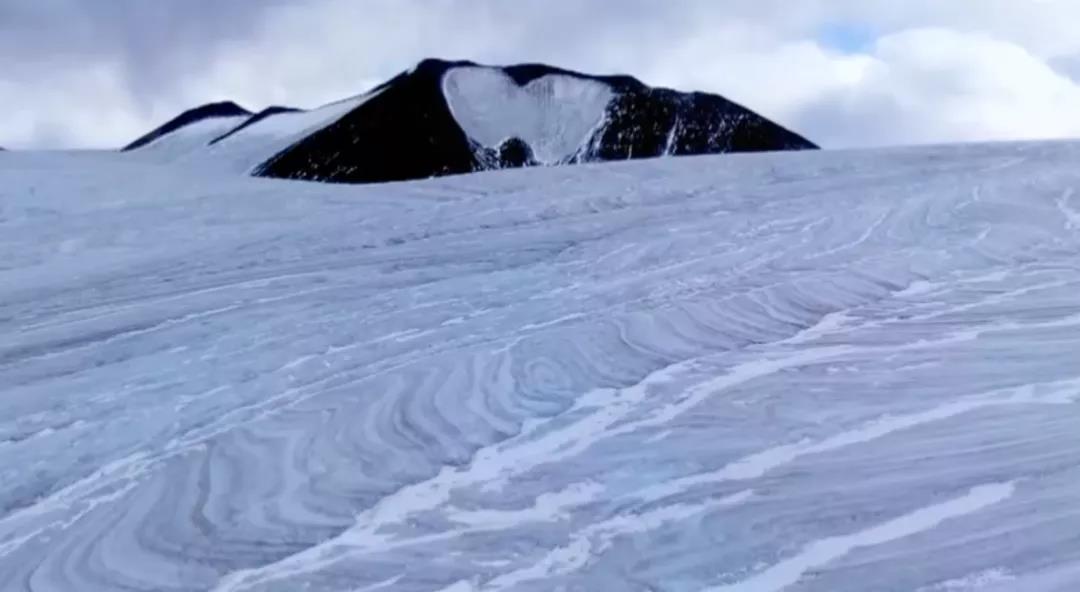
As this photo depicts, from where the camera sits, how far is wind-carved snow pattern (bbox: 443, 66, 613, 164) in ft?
185

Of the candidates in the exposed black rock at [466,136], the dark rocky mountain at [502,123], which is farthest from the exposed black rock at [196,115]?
the exposed black rock at [466,136]

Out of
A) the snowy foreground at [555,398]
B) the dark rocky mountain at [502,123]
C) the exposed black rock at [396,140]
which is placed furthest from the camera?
the dark rocky mountain at [502,123]

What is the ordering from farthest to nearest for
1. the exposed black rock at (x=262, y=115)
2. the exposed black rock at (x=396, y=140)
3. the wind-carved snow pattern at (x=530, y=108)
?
the wind-carved snow pattern at (x=530, y=108) → the exposed black rock at (x=396, y=140) → the exposed black rock at (x=262, y=115)

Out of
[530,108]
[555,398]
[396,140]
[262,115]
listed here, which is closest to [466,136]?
[396,140]

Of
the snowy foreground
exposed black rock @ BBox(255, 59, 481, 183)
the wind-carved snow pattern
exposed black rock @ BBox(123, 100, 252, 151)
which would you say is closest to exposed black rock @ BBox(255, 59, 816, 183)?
exposed black rock @ BBox(255, 59, 481, 183)

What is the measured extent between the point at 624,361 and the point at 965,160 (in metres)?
2.99

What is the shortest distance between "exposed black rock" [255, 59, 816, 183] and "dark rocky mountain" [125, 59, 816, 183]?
50 mm

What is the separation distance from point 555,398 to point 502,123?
55560 millimetres

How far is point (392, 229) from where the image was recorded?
3910 millimetres

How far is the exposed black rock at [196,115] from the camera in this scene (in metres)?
47.2

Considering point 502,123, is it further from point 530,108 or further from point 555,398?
point 555,398

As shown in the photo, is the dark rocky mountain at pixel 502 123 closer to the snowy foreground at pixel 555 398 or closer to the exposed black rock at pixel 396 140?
the exposed black rock at pixel 396 140

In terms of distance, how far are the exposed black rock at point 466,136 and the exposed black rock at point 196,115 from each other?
356 centimetres

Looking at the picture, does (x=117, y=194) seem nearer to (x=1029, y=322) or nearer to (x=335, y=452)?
(x=335, y=452)
